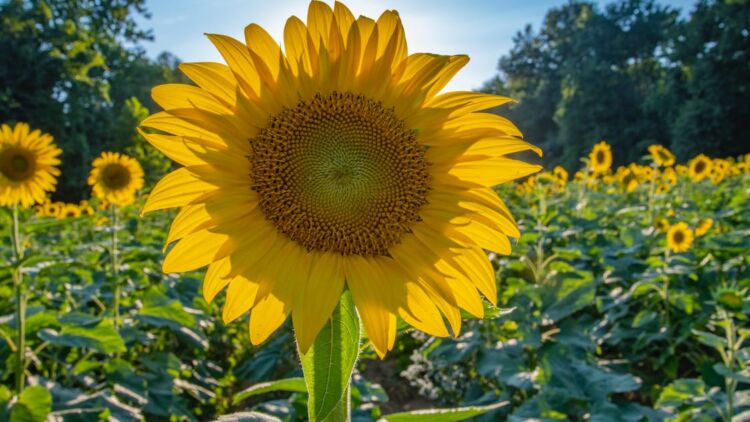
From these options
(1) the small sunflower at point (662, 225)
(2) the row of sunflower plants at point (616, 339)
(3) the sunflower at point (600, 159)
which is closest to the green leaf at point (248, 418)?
(2) the row of sunflower plants at point (616, 339)

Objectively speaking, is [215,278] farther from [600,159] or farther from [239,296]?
[600,159]

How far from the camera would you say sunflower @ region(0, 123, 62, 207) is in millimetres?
3670

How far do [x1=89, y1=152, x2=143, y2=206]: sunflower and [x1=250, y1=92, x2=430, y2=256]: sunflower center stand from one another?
453 centimetres

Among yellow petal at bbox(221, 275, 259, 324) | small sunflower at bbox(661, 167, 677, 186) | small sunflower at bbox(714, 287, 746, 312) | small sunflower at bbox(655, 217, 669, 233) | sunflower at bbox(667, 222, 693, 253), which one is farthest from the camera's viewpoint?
small sunflower at bbox(661, 167, 677, 186)

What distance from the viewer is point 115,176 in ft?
17.8

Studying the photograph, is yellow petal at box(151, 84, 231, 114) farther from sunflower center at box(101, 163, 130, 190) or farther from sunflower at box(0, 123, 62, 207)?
sunflower center at box(101, 163, 130, 190)

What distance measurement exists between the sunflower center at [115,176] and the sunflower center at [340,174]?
183 inches

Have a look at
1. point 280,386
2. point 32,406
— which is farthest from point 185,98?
point 32,406

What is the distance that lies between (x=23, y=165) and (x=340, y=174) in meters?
3.38

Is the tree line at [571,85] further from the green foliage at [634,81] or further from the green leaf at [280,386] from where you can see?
the green leaf at [280,386]

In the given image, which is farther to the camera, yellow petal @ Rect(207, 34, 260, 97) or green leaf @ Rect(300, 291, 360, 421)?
→ yellow petal @ Rect(207, 34, 260, 97)

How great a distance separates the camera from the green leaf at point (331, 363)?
3.12 feet

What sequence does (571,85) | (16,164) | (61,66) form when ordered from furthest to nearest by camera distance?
(571,85) < (61,66) < (16,164)

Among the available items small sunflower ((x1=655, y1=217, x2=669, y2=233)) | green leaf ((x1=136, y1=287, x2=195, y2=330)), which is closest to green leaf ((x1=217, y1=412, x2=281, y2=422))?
green leaf ((x1=136, y1=287, x2=195, y2=330))
